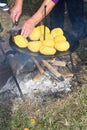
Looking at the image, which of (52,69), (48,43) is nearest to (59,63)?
(52,69)

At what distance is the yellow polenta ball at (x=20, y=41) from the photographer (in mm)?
3770

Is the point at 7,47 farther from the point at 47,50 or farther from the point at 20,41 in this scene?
the point at 47,50

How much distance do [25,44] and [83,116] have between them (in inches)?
48.6

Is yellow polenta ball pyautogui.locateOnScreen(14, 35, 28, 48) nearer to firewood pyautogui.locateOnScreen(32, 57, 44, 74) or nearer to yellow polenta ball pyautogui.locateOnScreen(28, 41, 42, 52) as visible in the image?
yellow polenta ball pyautogui.locateOnScreen(28, 41, 42, 52)

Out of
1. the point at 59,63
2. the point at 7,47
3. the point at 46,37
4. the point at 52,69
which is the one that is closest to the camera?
the point at 46,37

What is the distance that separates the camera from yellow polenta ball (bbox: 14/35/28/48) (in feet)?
12.4

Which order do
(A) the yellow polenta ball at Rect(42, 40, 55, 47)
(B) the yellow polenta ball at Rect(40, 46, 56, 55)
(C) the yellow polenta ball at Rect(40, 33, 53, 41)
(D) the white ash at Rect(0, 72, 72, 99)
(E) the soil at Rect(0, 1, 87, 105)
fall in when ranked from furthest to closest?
(E) the soil at Rect(0, 1, 87, 105)
(D) the white ash at Rect(0, 72, 72, 99)
(C) the yellow polenta ball at Rect(40, 33, 53, 41)
(A) the yellow polenta ball at Rect(42, 40, 55, 47)
(B) the yellow polenta ball at Rect(40, 46, 56, 55)

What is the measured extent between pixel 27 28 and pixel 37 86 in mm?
900

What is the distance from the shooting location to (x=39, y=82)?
4207 mm

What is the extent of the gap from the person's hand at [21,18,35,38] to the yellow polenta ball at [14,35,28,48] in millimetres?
63

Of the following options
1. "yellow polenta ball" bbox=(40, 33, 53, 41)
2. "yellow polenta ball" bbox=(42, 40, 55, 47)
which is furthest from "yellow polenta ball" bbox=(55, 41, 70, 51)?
"yellow polenta ball" bbox=(40, 33, 53, 41)

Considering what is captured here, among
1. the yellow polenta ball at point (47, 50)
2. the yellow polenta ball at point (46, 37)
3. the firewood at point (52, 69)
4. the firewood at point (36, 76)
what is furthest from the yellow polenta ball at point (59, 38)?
the firewood at point (36, 76)

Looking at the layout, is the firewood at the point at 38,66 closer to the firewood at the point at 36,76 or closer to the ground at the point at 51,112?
the firewood at the point at 36,76

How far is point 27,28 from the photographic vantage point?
3768 mm
